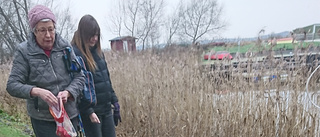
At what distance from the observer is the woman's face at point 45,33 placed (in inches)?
59.9

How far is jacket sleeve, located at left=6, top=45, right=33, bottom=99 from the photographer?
1.42m

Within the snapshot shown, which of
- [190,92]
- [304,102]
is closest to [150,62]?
[190,92]

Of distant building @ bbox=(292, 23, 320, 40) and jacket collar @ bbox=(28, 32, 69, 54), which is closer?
jacket collar @ bbox=(28, 32, 69, 54)

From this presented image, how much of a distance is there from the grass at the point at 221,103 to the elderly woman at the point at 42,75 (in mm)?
1391

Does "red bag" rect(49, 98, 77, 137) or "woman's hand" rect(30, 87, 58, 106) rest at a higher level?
"woman's hand" rect(30, 87, 58, 106)

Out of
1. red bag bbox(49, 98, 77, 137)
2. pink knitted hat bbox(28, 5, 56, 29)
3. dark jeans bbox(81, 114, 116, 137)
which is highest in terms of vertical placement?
pink knitted hat bbox(28, 5, 56, 29)

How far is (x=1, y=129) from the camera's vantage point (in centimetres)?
326

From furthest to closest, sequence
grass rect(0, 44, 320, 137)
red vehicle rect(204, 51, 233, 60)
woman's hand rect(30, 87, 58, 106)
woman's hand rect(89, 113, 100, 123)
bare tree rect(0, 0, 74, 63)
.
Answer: bare tree rect(0, 0, 74, 63), red vehicle rect(204, 51, 233, 60), grass rect(0, 44, 320, 137), woman's hand rect(89, 113, 100, 123), woman's hand rect(30, 87, 58, 106)

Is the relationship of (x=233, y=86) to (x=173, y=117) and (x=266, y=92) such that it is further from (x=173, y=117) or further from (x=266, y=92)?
(x=173, y=117)

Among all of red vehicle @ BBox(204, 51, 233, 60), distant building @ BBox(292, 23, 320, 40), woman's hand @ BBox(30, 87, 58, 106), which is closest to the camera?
woman's hand @ BBox(30, 87, 58, 106)

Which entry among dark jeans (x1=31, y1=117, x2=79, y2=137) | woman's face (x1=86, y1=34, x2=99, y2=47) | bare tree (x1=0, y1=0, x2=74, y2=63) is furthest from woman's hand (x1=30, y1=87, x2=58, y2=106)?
bare tree (x1=0, y1=0, x2=74, y2=63)

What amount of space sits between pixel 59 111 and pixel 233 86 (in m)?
1.76

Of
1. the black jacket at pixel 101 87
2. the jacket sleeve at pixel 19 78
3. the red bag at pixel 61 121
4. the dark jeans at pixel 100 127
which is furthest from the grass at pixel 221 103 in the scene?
the jacket sleeve at pixel 19 78

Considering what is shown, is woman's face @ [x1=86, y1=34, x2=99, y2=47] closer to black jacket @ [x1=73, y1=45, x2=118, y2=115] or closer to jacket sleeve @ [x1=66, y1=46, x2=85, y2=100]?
black jacket @ [x1=73, y1=45, x2=118, y2=115]
